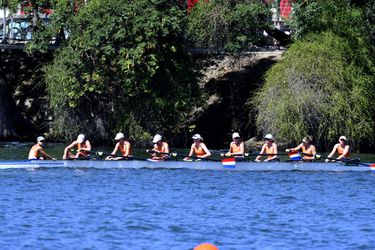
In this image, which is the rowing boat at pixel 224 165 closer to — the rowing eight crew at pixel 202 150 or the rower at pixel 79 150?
the rowing eight crew at pixel 202 150

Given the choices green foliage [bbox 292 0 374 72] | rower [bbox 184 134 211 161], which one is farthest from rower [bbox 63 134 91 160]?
green foliage [bbox 292 0 374 72]

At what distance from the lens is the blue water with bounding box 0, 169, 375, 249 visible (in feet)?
96.5

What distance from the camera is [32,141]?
6419 centimetres

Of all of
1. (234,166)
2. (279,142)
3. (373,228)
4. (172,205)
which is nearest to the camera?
(373,228)

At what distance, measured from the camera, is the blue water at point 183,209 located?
2942cm

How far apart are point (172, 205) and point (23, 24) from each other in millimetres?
45252

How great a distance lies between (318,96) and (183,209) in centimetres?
2102

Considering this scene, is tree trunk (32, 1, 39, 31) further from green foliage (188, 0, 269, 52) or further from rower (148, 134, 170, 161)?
rower (148, 134, 170, 161)

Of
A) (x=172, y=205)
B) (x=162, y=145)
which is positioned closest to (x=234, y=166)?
(x=162, y=145)

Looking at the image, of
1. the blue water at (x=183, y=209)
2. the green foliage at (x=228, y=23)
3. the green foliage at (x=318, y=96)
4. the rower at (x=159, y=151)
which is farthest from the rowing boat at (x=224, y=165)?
the green foliage at (x=228, y=23)

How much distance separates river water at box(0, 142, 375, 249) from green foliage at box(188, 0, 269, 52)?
16.4 m

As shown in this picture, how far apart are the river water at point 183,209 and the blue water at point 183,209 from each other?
0.09 feet

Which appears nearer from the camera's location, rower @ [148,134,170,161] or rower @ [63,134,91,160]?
rower @ [63,134,91,160]

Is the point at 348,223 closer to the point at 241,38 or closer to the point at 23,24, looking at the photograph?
the point at 241,38
